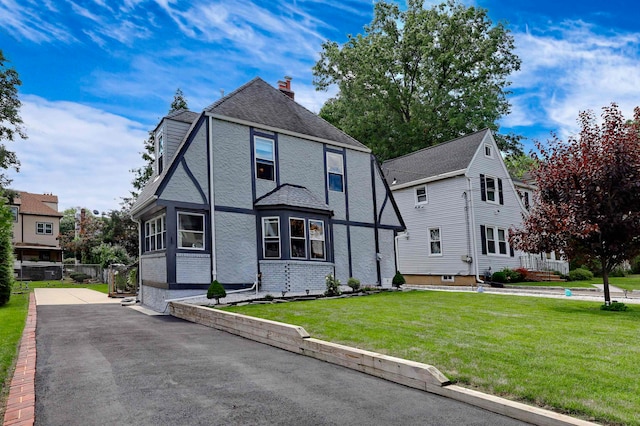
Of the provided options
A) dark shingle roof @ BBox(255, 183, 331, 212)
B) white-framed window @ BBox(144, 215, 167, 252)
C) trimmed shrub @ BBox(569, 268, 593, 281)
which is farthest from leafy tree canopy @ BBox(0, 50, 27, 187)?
trimmed shrub @ BBox(569, 268, 593, 281)

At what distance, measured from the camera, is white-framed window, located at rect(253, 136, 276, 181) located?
54.3 ft

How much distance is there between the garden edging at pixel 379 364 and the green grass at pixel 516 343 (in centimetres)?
25

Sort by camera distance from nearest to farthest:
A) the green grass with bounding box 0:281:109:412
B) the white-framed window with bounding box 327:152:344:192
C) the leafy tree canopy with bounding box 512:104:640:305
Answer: the green grass with bounding box 0:281:109:412, the leafy tree canopy with bounding box 512:104:640:305, the white-framed window with bounding box 327:152:344:192

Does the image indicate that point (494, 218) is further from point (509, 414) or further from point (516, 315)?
point (509, 414)

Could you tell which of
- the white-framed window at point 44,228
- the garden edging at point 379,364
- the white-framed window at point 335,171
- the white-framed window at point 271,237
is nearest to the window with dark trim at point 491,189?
the white-framed window at point 335,171

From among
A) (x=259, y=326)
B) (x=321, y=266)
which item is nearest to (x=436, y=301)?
(x=321, y=266)

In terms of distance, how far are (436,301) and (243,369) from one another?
8.43 meters

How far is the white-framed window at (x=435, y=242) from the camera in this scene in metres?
24.3

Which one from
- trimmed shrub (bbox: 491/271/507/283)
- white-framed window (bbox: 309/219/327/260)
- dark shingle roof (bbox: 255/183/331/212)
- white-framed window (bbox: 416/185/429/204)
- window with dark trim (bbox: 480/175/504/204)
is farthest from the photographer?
white-framed window (bbox: 416/185/429/204)

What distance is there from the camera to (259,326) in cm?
870

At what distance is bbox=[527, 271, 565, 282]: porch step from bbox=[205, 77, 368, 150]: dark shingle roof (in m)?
12.2

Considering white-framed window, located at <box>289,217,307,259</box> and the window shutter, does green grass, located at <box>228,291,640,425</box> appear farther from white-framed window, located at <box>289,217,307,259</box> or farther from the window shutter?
the window shutter

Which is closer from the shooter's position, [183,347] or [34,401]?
[34,401]

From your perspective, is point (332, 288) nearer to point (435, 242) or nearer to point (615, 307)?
point (615, 307)
